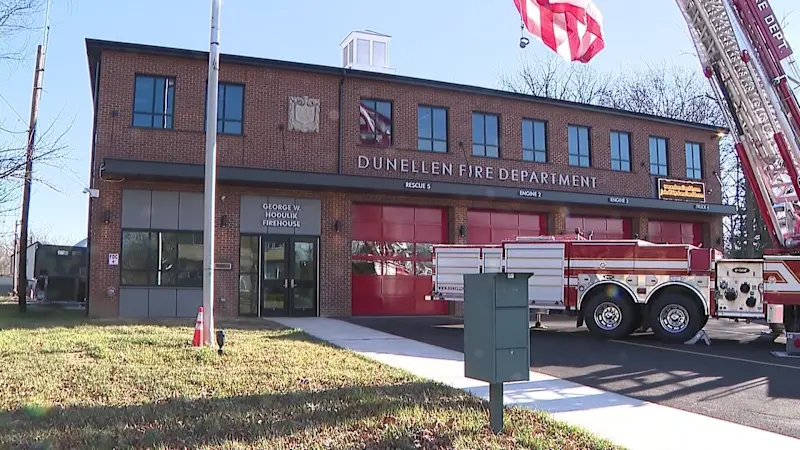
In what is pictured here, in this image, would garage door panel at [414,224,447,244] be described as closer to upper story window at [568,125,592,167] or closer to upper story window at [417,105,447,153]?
upper story window at [417,105,447,153]

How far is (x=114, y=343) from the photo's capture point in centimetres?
1134

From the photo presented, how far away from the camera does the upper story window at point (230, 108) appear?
64.7 ft

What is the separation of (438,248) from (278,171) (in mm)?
5405

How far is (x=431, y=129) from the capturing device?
2228cm

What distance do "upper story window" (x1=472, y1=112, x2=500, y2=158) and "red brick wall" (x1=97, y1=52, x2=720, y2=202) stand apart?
217mm

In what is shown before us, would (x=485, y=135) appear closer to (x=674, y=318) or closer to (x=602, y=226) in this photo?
(x=602, y=226)

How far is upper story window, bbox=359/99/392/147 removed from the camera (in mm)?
21203

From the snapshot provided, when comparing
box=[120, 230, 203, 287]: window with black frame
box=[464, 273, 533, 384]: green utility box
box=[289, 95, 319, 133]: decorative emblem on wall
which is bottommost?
box=[464, 273, 533, 384]: green utility box

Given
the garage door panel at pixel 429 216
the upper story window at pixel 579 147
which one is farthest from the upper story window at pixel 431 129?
the upper story window at pixel 579 147

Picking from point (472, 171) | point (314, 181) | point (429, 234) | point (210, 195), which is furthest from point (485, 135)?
point (210, 195)

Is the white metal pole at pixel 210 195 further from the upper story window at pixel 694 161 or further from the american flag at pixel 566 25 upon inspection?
the upper story window at pixel 694 161

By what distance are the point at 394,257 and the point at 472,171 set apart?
3.95 meters

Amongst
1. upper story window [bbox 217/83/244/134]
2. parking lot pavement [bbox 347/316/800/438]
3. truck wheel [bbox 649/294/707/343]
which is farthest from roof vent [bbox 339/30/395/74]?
truck wheel [bbox 649/294/707/343]

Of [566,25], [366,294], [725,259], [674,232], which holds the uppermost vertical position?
[566,25]
